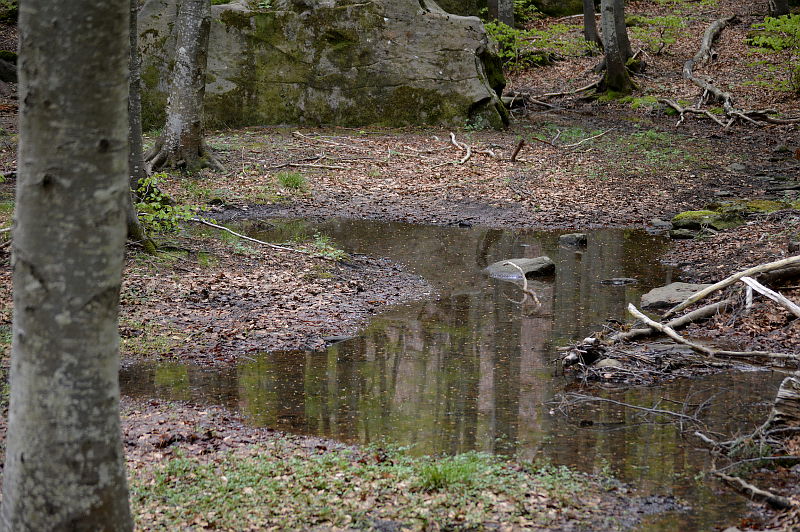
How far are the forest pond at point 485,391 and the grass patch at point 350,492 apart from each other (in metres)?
0.43

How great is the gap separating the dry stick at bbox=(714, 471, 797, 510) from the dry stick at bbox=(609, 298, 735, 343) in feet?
9.09

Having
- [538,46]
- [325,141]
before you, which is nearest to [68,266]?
[325,141]

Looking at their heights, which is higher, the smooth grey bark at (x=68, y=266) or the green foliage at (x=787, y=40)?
the green foliage at (x=787, y=40)

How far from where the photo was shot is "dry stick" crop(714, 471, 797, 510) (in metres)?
4.45

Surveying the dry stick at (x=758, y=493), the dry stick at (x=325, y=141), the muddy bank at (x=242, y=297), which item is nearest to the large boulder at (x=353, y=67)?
the dry stick at (x=325, y=141)

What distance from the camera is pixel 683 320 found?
8.15 m

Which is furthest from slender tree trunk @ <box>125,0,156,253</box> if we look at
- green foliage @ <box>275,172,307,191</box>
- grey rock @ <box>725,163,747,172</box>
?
grey rock @ <box>725,163,747,172</box>

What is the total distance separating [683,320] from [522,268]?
109 inches

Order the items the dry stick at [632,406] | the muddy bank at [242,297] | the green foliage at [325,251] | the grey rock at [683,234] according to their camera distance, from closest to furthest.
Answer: the dry stick at [632,406]
the muddy bank at [242,297]
the green foliage at [325,251]
the grey rock at [683,234]

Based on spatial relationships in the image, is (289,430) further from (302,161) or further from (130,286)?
(302,161)

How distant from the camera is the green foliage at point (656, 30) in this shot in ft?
83.9

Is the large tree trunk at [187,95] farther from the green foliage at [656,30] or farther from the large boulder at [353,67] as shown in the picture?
the green foliage at [656,30]

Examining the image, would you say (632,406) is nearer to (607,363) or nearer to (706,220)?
(607,363)

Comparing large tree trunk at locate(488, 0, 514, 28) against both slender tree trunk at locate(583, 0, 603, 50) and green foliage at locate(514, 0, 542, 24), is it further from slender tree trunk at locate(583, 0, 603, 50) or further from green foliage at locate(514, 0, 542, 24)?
green foliage at locate(514, 0, 542, 24)
